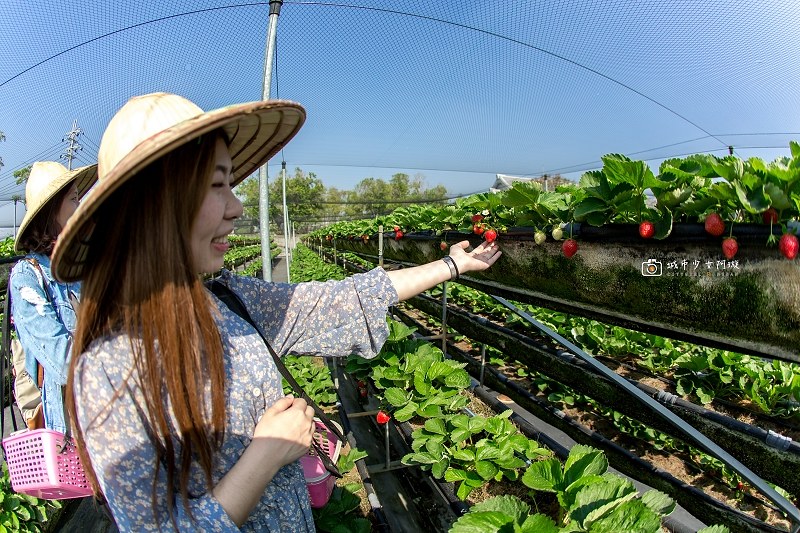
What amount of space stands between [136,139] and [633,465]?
2.96 meters

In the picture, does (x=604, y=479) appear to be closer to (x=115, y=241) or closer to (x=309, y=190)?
(x=115, y=241)

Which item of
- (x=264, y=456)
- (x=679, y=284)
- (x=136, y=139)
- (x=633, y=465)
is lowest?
(x=633, y=465)

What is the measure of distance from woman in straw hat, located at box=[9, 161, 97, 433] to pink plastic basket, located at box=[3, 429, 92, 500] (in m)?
0.13

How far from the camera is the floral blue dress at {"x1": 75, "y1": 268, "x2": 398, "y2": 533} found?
85 cm

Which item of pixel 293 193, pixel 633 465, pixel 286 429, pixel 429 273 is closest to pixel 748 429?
pixel 633 465

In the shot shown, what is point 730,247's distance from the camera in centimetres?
131

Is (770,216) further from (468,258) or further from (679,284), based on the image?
(468,258)

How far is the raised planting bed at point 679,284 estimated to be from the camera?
1.26 meters

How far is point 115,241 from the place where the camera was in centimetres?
90

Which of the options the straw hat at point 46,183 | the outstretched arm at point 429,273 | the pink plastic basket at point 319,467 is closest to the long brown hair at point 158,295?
the pink plastic basket at point 319,467

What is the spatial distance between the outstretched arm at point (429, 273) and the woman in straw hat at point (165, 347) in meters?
0.63

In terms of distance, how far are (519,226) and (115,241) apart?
1900 millimetres

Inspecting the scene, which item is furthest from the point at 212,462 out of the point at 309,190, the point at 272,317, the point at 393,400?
Answer: the point at 309,190

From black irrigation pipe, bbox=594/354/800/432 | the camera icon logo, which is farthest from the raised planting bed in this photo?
black irrigation pipe, bbox=594/354/800/432
